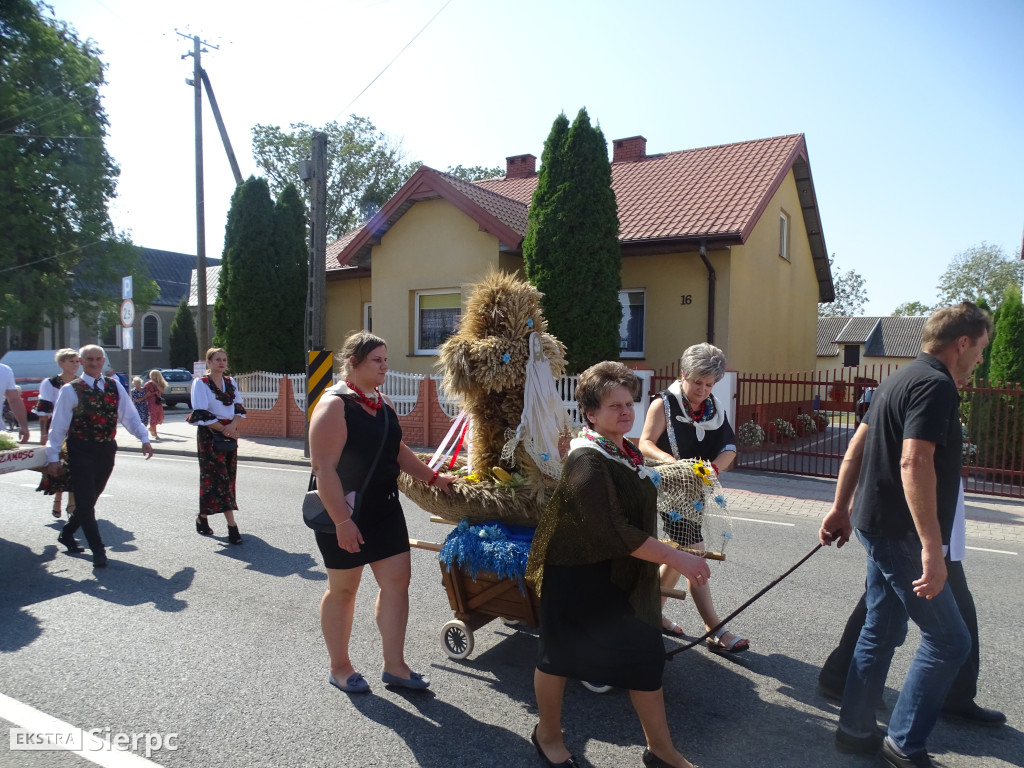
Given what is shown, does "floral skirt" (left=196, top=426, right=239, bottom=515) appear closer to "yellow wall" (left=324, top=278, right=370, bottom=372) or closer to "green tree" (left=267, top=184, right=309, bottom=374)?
"green tree" (left=267, top=184, right=309, bottom=374)

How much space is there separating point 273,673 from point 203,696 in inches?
14.5

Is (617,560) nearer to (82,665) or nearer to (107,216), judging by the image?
(82,665)

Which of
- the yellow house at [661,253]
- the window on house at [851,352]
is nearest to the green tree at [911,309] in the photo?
the window on house at [851,352]

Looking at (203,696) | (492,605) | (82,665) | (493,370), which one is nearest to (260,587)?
(82,665)

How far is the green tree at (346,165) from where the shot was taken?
134 feet

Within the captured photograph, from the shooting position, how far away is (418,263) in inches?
656

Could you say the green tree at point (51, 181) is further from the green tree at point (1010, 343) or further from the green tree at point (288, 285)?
the green tree at point (1010, 343)

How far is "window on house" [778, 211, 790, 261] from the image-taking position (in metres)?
17.5

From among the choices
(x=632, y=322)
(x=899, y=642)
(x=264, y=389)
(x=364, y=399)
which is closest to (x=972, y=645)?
(x=899, y=642)

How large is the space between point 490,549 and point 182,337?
35.4 meters

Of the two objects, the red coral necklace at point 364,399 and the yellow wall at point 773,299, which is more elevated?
the yellow wall at point 773,299

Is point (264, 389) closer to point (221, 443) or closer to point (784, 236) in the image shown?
point (221, 443)

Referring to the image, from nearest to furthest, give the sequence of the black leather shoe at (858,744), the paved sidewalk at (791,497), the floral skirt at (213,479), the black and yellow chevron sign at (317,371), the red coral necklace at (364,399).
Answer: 1. the black leather shoe at (858,744)
2. the red coral necklace at (364,399)
3. the floral skirt at (213,479)
4. the paved sidewalk at (791,497)
5. the black and yellow chevron sign at (317,371)

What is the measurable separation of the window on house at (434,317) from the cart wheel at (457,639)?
12.7 m
